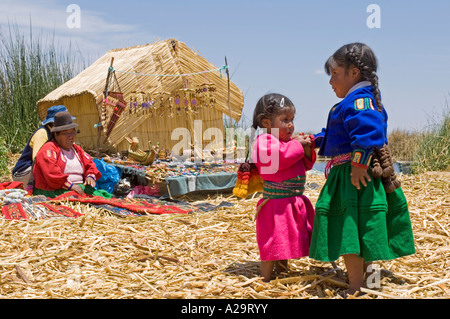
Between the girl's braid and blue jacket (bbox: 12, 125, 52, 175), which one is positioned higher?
the girl's braid

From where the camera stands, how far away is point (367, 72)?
120 inches

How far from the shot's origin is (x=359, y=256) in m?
3.02

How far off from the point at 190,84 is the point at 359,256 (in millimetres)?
6436

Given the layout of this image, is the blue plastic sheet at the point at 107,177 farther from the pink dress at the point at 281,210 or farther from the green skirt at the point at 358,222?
the green skirt at the point at 358,222

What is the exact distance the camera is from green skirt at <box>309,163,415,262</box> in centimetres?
296

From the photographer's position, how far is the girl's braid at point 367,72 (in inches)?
119

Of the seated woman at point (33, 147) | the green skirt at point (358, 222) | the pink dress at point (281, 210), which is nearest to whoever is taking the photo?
the green skirt at point (358, 222)

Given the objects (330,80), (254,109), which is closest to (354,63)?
(330,80)

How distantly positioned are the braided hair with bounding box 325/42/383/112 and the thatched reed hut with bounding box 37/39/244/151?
18.7 feet

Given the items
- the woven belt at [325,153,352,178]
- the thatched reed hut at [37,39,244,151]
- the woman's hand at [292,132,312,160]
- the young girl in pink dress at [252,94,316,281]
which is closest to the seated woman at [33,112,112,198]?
the thatched reed hut at [37,39,244,151]

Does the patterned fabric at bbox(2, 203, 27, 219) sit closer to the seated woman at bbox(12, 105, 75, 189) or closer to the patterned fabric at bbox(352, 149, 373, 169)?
the seated woman at bbox(12, 105, 75, 189)

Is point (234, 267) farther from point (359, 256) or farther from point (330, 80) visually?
point (330, 80)

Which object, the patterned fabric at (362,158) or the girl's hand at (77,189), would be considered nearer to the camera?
the patterned fabric at (362,158)

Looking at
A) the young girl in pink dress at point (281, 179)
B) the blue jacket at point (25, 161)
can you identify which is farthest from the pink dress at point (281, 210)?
the blue jacket at point (25, 161)
